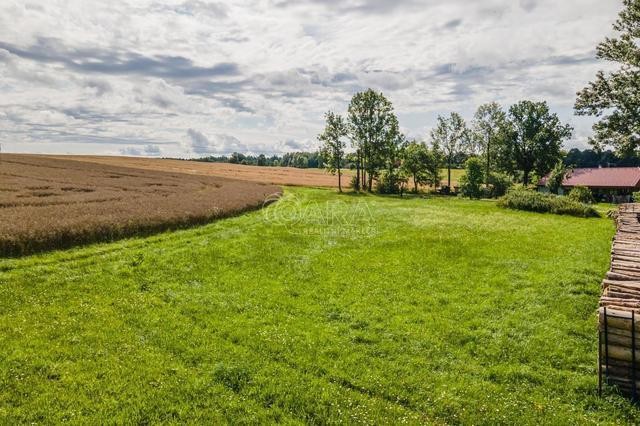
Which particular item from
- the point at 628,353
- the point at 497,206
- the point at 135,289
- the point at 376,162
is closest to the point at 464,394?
the point at 628,353

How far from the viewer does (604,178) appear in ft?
252

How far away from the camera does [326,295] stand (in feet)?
50.7

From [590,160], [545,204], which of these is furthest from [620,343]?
[590,160]

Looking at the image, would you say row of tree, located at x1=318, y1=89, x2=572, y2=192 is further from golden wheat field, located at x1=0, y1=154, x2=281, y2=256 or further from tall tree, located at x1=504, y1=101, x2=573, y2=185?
golden wheat field, located at x1=0, y1=154, x2=281, y2=256

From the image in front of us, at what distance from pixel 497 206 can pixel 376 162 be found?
31575 mm

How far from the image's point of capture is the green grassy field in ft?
28.4

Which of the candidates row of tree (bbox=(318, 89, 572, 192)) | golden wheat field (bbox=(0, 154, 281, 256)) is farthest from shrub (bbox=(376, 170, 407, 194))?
golden wheat field (bbox=(0, 154, 281, 256))

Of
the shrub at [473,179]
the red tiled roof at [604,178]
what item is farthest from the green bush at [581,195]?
the red tiled roof at [604,178]

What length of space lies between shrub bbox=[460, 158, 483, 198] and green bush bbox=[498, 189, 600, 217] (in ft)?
82.3

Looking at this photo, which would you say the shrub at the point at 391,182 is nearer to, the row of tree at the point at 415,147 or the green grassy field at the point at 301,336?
the row of tree at the point at 415,147

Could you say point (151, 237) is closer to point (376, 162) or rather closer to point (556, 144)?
point (376, 162)

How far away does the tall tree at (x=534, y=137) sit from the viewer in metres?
79.6

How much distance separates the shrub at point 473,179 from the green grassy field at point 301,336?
5062cm

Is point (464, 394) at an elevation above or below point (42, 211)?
below
